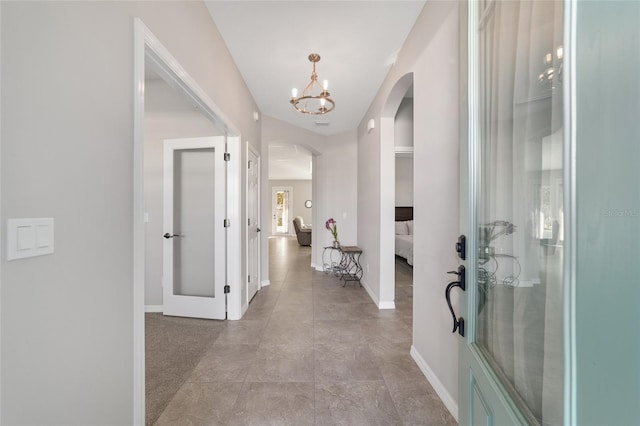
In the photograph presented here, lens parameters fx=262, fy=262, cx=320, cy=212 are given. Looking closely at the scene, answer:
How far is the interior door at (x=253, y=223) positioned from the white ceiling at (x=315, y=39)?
0.99 m

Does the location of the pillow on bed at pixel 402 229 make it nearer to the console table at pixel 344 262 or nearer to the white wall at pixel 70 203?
the console table at pixel 344 262

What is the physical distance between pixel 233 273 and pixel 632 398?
291 centimetres

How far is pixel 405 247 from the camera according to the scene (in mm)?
5805

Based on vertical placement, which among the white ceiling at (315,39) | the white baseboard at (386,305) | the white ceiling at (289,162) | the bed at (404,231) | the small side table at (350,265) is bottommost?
the white baseboard at (386,305)

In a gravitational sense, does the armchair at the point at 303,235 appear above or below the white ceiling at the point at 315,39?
below

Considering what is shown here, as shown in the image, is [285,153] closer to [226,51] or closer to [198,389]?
[226,51]

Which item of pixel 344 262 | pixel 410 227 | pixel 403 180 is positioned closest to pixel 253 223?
pixel 344 262

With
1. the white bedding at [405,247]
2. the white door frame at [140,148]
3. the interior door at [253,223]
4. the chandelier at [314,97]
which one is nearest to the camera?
the white door frame at [140,148]

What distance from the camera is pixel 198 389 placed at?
5.95 feet

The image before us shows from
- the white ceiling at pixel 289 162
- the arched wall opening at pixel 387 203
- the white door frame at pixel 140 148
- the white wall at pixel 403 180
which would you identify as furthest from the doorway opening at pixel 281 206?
the white door frame at pixel 140 148

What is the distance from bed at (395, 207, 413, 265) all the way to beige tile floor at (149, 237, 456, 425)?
2.56m

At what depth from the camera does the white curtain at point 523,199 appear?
64cm

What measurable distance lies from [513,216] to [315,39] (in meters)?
2.33

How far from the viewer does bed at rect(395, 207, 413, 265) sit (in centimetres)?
577
